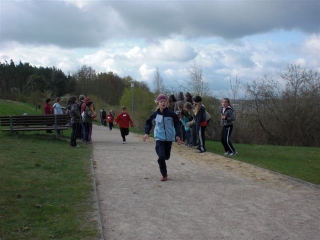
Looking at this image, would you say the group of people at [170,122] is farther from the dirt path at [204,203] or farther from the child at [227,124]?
the dirt path at [204,203]

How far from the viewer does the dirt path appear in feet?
17.2

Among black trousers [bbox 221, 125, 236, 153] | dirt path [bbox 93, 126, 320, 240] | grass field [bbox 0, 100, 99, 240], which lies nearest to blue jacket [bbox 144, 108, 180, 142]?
dirt path [bbox 93, 126, 320, 240]

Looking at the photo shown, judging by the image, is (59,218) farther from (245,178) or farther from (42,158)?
(42,158)

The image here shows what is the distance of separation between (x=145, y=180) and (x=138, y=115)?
90.9 ft

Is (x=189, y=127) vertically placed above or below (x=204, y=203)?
above

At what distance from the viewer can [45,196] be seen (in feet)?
22.3

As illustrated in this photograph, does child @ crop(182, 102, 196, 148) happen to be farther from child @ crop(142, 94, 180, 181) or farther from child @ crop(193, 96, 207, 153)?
child @ crop(142, 94, 180, 181)

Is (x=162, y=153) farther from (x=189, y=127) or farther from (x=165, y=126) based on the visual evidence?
(x=189, y=127)

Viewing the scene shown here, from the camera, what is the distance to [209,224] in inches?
218

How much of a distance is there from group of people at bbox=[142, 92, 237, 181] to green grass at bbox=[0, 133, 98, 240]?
5.63 ft

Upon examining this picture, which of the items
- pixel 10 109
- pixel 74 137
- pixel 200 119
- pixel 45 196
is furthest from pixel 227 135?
pixel 10 109

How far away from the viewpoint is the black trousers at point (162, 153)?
28.7 feet

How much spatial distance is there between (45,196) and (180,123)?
13.0ft

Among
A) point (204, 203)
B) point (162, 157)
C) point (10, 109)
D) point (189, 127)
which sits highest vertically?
point (10, 109)
